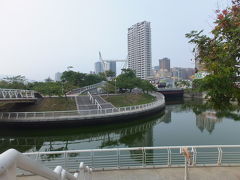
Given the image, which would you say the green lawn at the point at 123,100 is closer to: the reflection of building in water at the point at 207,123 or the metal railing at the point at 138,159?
the reflection of building in water at the point at 207,123

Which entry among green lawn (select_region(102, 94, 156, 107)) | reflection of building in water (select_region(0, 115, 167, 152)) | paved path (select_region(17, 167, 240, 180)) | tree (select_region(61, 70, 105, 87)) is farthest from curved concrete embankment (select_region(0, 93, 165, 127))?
tree (select_region(61, 70, 105, 87))

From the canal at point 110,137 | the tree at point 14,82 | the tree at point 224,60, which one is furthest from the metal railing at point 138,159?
the tree at point 14,82

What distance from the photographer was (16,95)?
57.4 feet

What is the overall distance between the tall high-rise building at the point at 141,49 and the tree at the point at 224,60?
347ft

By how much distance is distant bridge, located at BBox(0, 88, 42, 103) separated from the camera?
1577cm

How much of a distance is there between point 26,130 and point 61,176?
17.6 metres

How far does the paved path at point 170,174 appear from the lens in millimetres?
4602

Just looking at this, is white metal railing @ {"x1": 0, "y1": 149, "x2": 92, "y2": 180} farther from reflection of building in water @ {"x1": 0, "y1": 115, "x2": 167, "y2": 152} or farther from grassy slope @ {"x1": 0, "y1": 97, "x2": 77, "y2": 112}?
grassy slope @ {"x1": 0, "y1": 97, "x2": 77, "y2": 112}

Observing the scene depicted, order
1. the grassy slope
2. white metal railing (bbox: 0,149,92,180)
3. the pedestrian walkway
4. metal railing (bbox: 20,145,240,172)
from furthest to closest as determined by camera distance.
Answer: the pedestrian walkway < the grassy slope < metal railing (bbox: 20,145,240,172) < white metal railing (bbox: 0,149,92,180)

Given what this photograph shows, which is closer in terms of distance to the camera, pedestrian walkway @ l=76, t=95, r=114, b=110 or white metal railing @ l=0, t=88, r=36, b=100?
white metal railing @ l=0, t=88, r=36, b=100

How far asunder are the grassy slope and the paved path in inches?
698

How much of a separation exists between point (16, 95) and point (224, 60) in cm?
1954

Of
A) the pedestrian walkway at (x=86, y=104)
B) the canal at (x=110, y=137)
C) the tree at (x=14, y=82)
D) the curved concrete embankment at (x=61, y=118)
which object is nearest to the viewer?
the canal at (x=110, y=137)

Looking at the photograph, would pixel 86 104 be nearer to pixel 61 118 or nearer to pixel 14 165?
pixel 61 118
